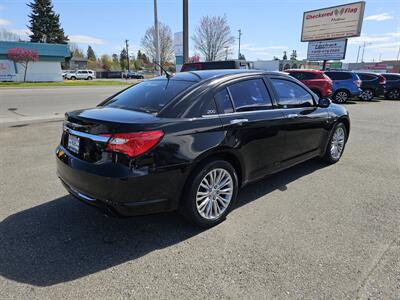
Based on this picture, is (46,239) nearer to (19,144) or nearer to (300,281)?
(300,281)

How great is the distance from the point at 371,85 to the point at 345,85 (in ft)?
11.4

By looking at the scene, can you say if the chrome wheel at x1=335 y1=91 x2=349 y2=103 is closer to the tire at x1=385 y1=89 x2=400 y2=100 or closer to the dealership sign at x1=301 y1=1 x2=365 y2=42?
the tire at x1=385 y1=89 x2=400 y2=100

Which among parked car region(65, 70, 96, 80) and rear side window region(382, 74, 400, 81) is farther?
parked car region(65, 70, 96, 80)

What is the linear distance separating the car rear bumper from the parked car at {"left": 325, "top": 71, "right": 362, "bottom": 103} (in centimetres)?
1565

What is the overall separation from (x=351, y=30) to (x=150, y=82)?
28121 millimetres

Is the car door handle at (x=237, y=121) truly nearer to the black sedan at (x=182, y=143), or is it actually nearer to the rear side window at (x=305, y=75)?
the black sedan at (x=182, y=143)

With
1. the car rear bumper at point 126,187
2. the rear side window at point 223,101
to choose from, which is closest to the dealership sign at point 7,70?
the car rear bumper at point 126,187

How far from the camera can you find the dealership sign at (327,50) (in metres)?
27.3

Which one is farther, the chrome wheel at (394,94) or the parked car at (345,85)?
the chrome wheel at (394,94)

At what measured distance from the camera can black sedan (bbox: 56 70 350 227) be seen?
2.61 meters

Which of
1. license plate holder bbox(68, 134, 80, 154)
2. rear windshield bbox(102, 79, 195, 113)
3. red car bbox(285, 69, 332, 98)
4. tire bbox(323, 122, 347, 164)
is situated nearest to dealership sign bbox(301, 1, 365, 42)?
red car bbox(285, 69, 332, 98)

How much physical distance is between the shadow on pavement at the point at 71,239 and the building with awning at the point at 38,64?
40152 mm

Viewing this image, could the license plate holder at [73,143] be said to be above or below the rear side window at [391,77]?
below

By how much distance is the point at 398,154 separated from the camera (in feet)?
20.3
